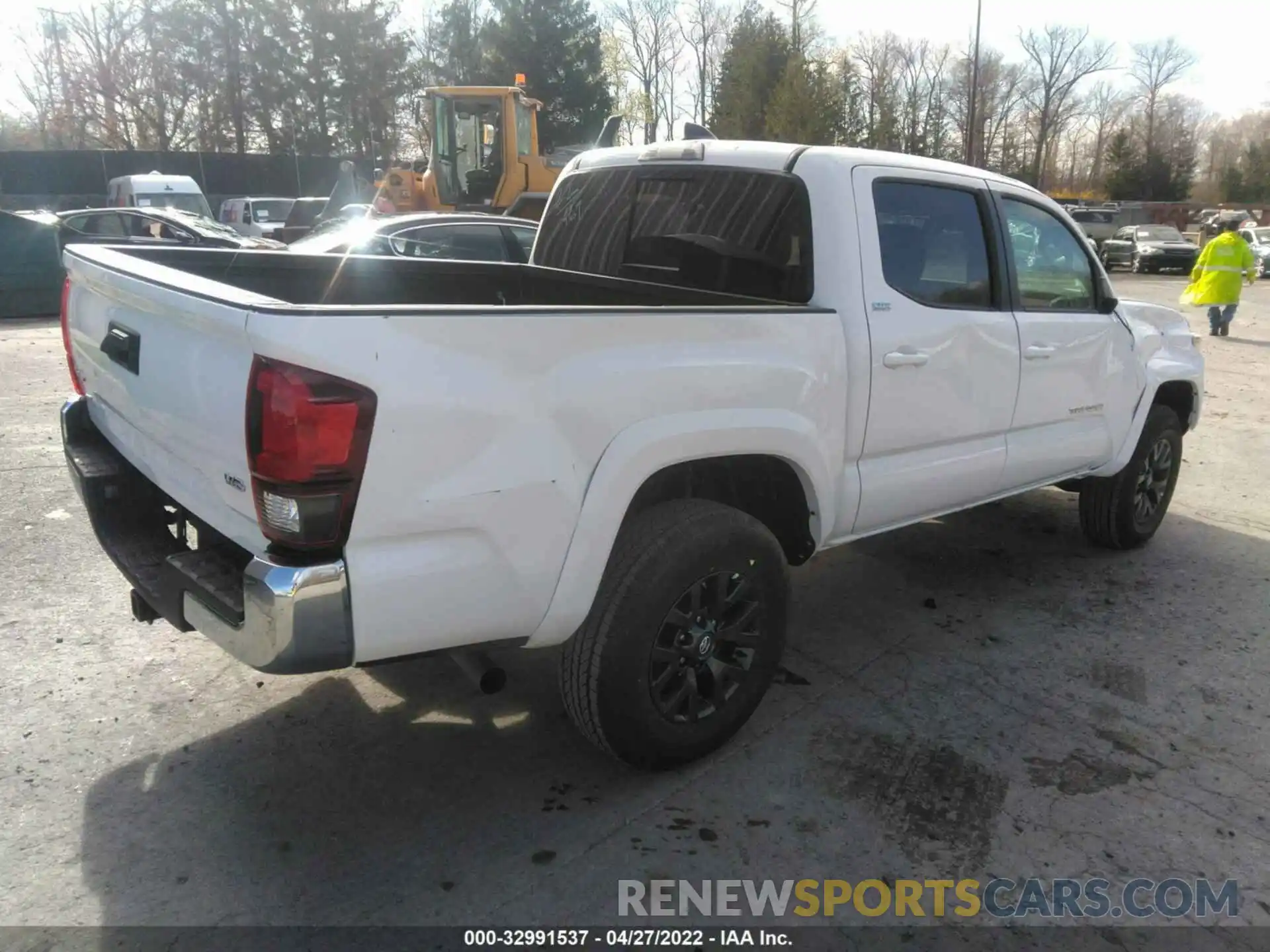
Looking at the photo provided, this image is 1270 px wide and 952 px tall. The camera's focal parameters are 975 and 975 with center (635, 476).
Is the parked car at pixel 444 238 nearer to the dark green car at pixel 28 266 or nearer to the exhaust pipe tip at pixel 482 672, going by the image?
the exhaust pipe tip at pixel 482 672

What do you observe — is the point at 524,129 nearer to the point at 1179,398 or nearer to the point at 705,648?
the point at 1179,398

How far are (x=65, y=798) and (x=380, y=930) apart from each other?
1214mm

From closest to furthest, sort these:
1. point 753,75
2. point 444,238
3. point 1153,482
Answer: point 1153,482
point 444,238
point 753,75

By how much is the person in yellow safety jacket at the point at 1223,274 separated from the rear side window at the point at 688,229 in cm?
1313

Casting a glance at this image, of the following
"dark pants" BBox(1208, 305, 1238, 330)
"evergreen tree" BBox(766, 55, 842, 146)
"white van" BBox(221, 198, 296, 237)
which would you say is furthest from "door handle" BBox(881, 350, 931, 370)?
"evergreen tree" BBox(766, 55, 842, 146)

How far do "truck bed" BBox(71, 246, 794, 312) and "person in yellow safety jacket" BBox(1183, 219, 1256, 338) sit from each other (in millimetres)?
13336

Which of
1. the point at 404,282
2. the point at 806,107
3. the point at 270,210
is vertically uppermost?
the point at 806,107

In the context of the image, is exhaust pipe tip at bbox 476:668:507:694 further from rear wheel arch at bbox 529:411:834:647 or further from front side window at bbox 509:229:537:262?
front side window at bbox 509:229:537:262

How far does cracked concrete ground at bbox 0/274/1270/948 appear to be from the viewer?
270cm

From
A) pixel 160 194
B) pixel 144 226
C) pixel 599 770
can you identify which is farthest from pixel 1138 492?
pixel 160 194

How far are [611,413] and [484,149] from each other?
1489 centimetres

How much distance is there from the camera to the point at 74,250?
348cm

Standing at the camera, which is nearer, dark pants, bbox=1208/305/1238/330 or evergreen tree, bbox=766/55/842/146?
dark pants, bbox=1208/305/1238/330

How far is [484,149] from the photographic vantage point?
16.4m
